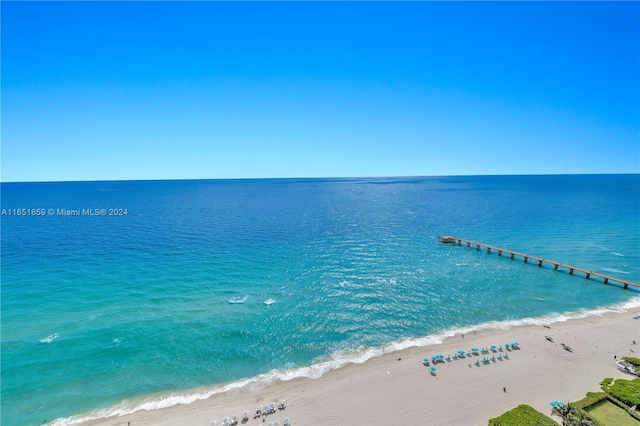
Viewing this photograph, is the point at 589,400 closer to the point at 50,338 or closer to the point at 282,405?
the point at 282,405

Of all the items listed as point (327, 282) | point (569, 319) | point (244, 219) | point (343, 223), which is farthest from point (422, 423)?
point (244, 219)

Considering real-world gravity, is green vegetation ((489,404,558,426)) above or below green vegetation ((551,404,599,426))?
below

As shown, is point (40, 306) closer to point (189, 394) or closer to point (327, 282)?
point (189, 394)

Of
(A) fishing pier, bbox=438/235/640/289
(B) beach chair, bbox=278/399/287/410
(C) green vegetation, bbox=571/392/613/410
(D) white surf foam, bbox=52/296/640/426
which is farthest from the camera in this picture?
(A) fishing pier, bbox=438/235/640/289

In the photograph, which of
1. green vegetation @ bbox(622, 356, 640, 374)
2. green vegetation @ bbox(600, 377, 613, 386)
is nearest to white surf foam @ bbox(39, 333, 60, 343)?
green vegetation @ bbox(600, 377, 613, 386)

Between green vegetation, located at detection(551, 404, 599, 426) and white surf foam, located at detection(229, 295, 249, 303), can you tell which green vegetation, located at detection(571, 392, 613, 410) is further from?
white surf foam, located at detection(229, 295, 249, 303)

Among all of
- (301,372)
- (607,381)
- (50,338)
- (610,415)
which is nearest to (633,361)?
(607,381)
